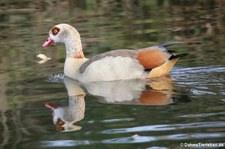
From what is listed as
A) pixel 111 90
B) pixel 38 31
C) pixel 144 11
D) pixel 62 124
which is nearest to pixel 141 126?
pixel 62 124

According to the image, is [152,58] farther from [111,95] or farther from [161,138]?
[161,138]

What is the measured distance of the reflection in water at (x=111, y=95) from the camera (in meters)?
7.93

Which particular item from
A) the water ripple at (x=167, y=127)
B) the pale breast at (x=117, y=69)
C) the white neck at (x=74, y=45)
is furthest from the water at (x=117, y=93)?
the white neck at (x=74, y=45)

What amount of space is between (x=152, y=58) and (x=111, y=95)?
4.14 feet

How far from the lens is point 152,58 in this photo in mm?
9992

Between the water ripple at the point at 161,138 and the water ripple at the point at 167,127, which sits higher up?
the water ripple at the point at 161,138

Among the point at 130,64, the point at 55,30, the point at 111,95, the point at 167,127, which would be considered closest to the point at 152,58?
the point at 130,64

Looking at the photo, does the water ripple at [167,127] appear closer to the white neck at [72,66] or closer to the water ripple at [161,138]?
the water ripple at [161,138]

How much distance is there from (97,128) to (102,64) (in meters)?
2.85

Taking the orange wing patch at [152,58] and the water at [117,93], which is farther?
the orange wing patch at [152,58]

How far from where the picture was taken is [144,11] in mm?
18484

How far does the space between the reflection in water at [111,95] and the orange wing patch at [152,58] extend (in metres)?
0.24

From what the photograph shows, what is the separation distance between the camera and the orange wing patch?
32.7 ft

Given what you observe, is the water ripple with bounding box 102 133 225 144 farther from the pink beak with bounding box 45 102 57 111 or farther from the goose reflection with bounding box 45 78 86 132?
the pink beak with bounding box 45 102 57 111
